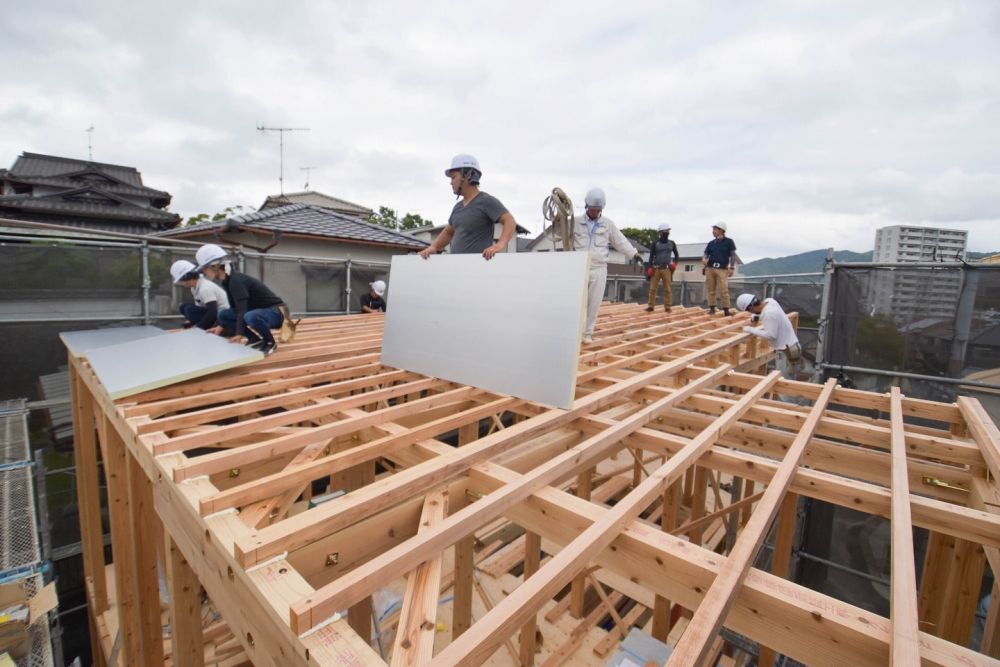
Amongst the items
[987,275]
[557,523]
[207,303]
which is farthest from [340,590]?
[987,275]

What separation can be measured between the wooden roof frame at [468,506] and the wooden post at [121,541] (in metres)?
0.02

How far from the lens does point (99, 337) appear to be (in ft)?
16.3

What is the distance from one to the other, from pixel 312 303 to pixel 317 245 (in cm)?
314

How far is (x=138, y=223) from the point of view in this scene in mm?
17516

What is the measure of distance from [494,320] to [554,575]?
6.53 ft

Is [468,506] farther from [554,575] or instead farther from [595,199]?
[595,199]

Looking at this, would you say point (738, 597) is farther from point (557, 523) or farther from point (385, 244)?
point (385, 244)

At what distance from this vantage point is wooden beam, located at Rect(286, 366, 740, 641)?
3.74 feet

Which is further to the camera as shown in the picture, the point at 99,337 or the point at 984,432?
the point at 99,337

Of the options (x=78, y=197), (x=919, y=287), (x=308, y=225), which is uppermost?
(x=78, y=197)

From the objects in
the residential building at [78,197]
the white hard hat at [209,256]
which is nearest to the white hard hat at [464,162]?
the white hard hat at [209,256]

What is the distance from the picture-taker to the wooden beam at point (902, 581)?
1.15 metres

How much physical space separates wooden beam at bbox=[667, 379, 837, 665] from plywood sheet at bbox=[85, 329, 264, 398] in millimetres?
2910

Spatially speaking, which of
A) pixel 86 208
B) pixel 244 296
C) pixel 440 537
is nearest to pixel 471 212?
pixel 244 296
